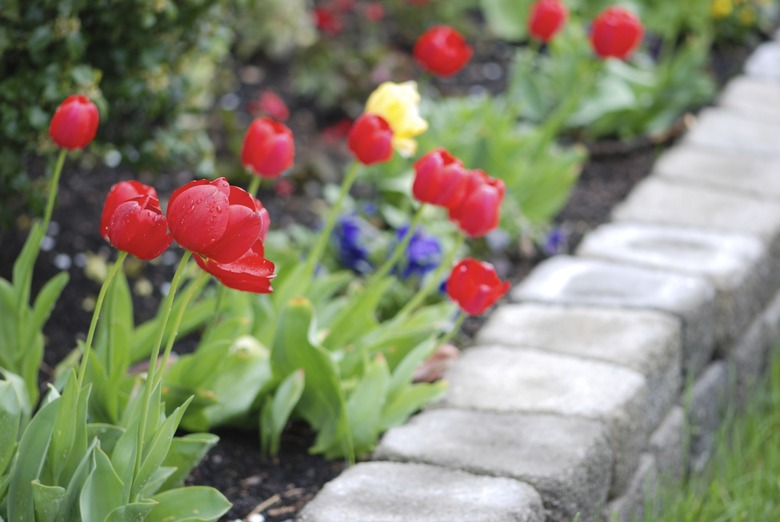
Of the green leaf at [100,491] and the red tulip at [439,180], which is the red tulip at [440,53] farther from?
the green leaf at [100,491]

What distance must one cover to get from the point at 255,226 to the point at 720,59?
367cm

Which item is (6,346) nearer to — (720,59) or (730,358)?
(730,358)

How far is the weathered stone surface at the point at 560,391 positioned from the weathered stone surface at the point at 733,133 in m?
1.60

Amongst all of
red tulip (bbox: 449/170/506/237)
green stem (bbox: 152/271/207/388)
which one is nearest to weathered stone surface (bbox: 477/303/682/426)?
red tulip (bbox: 449/170/506/237)

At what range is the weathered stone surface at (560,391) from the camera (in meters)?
2.18

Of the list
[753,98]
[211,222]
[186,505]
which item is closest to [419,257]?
[186,505]

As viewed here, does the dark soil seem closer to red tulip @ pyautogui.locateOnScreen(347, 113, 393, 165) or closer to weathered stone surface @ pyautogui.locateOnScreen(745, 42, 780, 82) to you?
red tulip @ pyautogui.locateOnScreen(347, 113, 393, 165)

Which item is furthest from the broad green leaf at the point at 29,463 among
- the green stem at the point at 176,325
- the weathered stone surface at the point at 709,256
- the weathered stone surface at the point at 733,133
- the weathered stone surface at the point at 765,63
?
the weathered stone surface at the point at 765,63

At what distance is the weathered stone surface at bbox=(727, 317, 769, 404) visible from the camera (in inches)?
115

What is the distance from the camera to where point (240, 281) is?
136 centimetres

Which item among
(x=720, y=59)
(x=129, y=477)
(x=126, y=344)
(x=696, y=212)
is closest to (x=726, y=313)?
(x=696, y=212)

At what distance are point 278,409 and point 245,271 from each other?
706 millimetres

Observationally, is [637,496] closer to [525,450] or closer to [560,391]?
[560,391]

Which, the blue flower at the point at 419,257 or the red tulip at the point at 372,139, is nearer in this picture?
the red tulip at the point at 372,139
